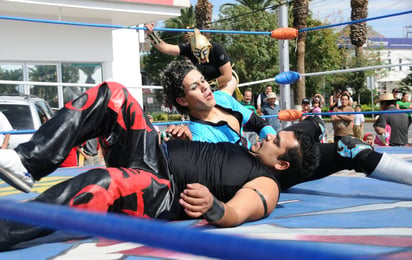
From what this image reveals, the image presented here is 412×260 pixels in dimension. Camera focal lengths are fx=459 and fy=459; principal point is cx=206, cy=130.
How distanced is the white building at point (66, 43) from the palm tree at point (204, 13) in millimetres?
12793

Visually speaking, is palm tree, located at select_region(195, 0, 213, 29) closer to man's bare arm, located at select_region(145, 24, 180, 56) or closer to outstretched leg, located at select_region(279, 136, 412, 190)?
man's bare arm, located at select_region(145, 24, 180, 56)

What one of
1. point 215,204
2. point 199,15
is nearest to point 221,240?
point 215,204

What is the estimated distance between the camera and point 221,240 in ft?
1.99

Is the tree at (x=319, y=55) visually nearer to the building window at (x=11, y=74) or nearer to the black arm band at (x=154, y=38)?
the building window at (x=11, y=74)

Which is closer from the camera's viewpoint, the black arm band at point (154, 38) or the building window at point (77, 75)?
the black arm band at point (154, 38)

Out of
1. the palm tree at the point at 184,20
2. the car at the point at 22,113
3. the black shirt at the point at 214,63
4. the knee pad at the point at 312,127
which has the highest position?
the palm tree at the point at 184,20

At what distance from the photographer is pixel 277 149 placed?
7.32 feet

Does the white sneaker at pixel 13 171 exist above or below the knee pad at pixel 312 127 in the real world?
below

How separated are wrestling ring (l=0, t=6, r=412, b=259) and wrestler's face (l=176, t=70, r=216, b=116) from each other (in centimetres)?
73

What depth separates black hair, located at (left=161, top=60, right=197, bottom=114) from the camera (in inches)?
105

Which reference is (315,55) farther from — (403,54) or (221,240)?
(403,54)

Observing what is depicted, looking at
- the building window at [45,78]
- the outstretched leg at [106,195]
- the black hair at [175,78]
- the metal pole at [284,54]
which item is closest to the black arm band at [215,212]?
the outstretched leg at [106,195]

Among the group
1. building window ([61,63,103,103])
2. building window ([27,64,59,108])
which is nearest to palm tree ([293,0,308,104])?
building window ([61,63,103,103])

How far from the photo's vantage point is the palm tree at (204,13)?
78.8 feet
